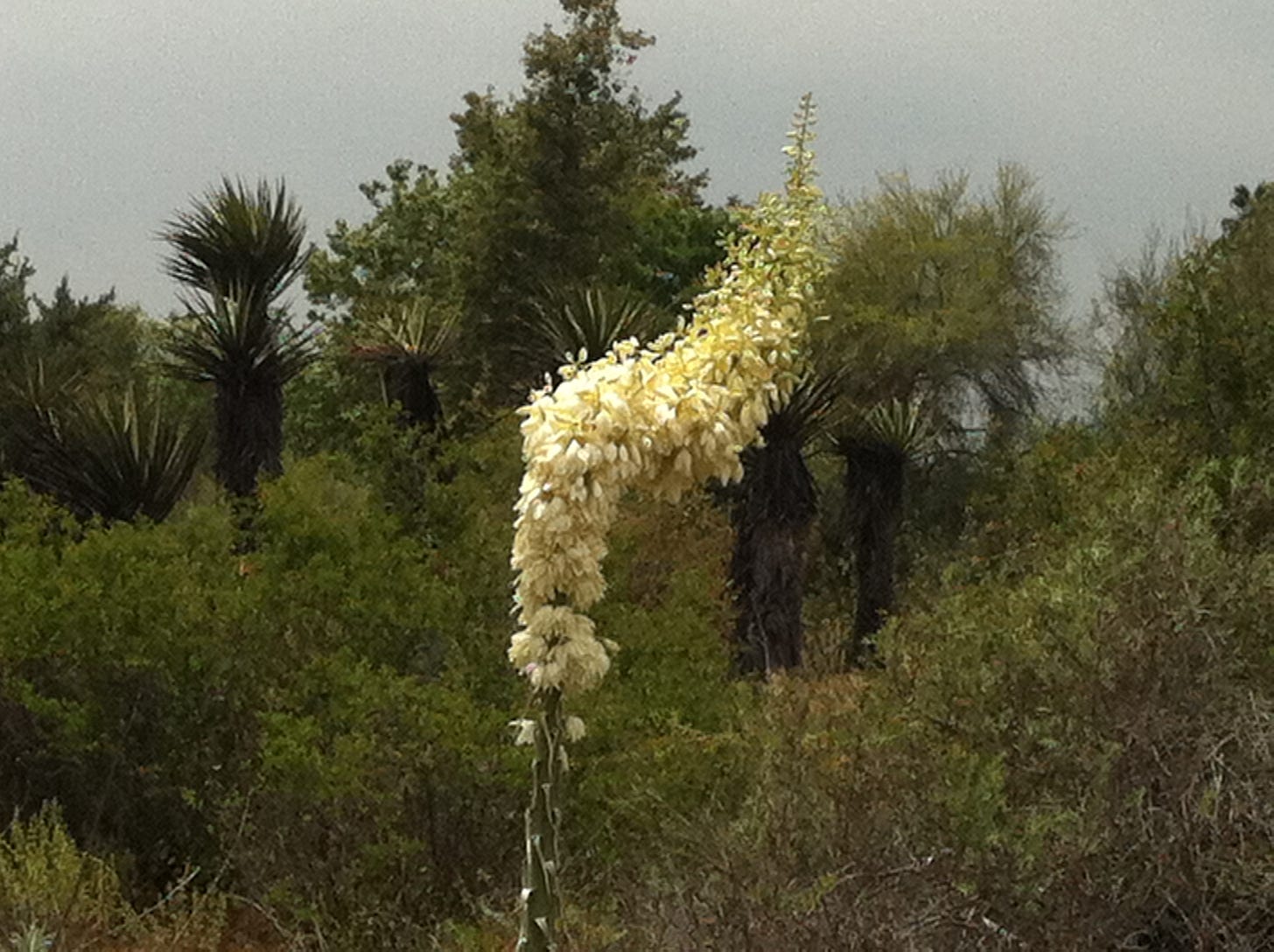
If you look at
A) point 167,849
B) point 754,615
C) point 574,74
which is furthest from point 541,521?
point 574,74

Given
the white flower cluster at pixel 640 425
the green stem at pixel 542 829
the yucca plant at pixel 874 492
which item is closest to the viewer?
the white flower cluster at pixel 640 425

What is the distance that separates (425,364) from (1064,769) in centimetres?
936

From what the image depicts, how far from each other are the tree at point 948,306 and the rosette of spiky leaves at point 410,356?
10598 millimetres

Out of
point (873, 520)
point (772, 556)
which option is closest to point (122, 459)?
point (772, 556)

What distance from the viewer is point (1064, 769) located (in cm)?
669

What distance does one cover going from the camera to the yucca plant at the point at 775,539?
13812 mm

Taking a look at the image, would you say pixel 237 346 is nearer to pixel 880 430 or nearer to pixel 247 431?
pixel 247 431

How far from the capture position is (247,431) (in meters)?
14.0

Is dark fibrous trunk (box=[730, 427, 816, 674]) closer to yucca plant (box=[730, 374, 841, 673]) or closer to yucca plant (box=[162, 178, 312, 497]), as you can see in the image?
yucca plant (box=[730, 374, 841, 673])

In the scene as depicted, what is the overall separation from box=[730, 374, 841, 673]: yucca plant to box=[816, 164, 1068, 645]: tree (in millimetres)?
10497

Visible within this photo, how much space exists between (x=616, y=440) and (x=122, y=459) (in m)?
10.7

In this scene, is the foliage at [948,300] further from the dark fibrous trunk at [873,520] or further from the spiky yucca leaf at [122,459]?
the spiky yucca leaf at [122,459]

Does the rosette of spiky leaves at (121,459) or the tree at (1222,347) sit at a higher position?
the tree at (1222,347)

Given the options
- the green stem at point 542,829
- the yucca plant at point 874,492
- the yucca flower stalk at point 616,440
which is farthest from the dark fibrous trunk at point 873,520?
the green stem at point 542,829
